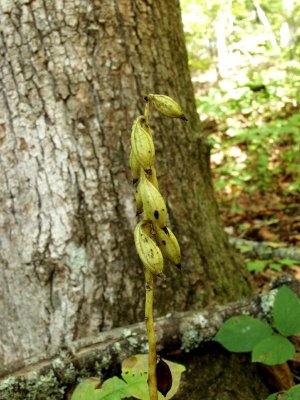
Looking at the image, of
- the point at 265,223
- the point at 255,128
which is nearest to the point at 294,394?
the point at 265,223

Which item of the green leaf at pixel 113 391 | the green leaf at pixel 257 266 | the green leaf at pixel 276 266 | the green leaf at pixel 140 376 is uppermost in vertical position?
the green leaf at pixel 113 391

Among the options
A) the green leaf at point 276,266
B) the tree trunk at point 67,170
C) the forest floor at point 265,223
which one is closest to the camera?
the tree trunk at point 67,170

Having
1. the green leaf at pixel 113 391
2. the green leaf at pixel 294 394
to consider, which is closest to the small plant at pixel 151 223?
the green leaf at pixel 113 391

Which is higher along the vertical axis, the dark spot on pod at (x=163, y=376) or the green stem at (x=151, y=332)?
the green stem at (x=151, y=332)

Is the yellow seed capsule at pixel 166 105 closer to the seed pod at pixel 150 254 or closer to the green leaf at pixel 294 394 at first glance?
the seed pod at pixel 150 254

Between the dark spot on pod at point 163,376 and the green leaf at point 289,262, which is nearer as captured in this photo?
the dark spot on pod at point 163,376

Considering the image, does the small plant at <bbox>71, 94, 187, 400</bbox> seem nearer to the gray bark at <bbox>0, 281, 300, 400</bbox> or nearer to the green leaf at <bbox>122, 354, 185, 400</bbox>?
the green leaf at <bbox>122, 354, 185, 400</bbox>

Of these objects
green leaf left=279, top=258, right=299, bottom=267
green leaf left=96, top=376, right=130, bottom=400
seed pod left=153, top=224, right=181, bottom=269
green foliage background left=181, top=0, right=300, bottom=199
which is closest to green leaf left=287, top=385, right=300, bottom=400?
green leaf left=96, top=376, right=130, bottom=400

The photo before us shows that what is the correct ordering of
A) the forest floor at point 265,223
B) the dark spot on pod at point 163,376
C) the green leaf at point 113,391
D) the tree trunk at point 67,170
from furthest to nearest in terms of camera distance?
the forest floor at point 265,223, the tree trunk at point 67,170, the green leaf at point 113,391, the dark spot on pod at point 163,376
